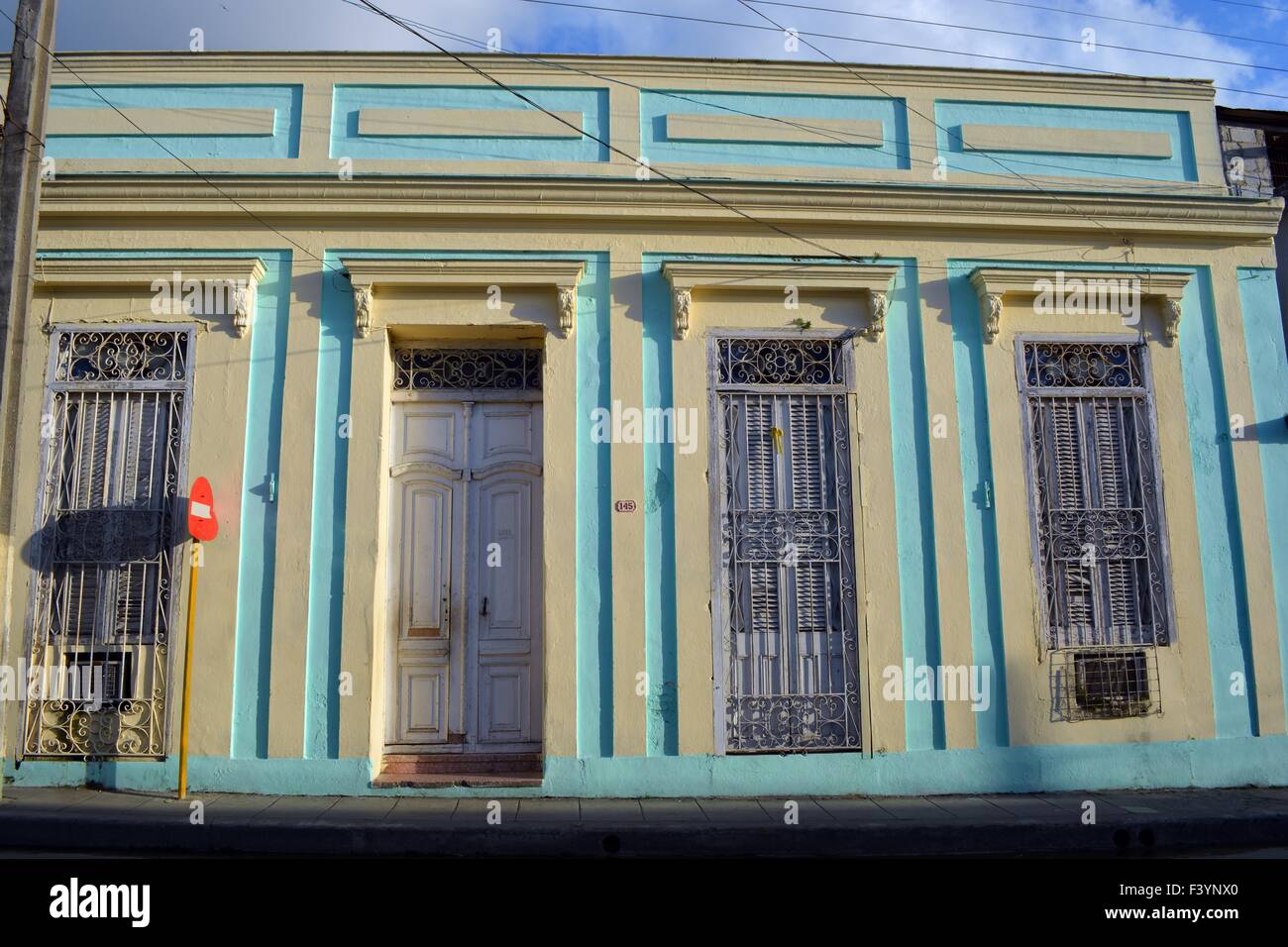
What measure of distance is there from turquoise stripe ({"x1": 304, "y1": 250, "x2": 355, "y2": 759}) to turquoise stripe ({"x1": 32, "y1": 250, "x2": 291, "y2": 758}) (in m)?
0.30

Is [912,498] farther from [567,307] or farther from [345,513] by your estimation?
[345,513]

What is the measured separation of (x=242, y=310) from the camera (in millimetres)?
7582

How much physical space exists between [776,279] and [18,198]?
5.59 metres

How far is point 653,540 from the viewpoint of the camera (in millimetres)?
7520

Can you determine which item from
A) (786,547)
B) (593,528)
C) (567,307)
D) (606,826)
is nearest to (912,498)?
(786,547)

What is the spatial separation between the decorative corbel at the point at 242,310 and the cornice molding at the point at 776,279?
3307 mm

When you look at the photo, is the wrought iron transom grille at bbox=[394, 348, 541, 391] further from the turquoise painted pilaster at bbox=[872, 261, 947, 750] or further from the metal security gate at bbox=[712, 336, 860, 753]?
the turquoise painted pilaster at bbox=[872, 261, 947, 750]

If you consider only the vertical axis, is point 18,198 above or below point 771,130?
below

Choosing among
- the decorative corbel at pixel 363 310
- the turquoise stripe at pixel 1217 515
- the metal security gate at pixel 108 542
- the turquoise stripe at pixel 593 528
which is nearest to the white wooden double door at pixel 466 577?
the turquoise stripe at pixel 593 528

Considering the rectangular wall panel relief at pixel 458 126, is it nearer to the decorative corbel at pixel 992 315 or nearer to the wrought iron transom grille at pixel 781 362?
the wrought iron transom grille at pixel 781 362

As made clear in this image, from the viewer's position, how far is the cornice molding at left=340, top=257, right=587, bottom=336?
7648mm

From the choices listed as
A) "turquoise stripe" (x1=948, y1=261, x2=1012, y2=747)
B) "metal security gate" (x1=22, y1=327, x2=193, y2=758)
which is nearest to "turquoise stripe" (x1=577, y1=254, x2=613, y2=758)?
"turquoise stripe" (x1=948, y1=261, x2=1012, y2=747)
